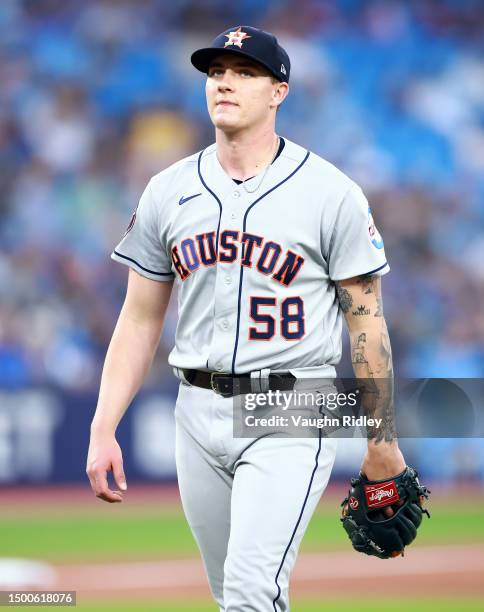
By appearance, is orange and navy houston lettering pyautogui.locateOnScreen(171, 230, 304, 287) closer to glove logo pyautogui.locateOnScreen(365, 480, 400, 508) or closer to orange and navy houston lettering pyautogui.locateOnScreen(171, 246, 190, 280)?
orange and navy houston lettering pyautogui.locateOnScreen(171, 246, 190, 280)

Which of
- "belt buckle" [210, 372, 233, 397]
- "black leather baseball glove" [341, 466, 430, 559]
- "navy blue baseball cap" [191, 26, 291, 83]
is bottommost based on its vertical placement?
"black leather baseball glove" [341, 466, 430, 559]

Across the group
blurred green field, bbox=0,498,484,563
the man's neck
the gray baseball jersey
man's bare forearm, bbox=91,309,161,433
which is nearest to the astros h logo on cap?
the man's neck

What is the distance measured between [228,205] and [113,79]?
1006cm

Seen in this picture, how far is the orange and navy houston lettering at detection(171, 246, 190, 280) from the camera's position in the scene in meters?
3.71

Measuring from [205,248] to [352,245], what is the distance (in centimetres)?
47

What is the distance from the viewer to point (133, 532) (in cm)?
926

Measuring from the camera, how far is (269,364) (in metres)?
3.54

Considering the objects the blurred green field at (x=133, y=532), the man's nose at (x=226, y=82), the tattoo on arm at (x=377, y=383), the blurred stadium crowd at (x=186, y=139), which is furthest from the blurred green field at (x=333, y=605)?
the blurred stadium crowd at (x=186, y=139)

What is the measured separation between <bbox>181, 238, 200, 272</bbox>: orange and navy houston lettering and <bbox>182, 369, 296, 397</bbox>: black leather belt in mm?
336

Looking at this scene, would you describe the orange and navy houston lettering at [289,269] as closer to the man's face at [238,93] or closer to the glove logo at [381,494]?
the man's face at [238,93]

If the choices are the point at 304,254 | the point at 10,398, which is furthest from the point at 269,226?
the point at 10,398

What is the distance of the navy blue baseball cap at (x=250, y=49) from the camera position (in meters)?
3.57

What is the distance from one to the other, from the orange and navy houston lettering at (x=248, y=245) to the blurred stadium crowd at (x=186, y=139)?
7411 mm

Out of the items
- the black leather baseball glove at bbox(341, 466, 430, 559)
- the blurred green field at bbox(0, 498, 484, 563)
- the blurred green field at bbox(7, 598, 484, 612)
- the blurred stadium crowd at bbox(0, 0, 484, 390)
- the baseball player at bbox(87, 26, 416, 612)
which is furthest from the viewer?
the blurred stadium crowd at bbox(0, 0, 484, 390)
